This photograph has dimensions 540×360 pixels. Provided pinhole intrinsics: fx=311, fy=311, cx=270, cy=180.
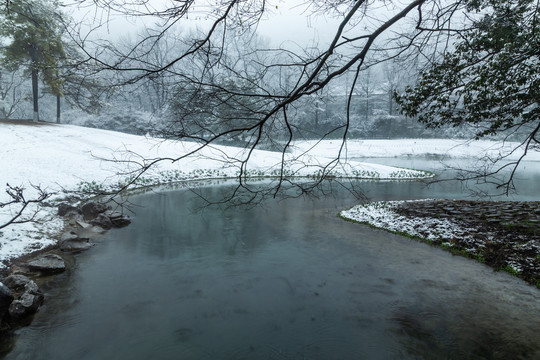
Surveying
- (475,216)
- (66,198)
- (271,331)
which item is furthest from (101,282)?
(475,216)

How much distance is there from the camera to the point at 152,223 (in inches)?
453

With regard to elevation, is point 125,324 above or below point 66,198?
below

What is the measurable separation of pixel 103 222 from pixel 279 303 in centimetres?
772

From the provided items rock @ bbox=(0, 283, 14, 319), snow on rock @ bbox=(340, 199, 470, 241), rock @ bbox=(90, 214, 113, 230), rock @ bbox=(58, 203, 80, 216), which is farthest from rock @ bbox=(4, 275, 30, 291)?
snow on rock @ bbox=(340, 199, 470, 241)

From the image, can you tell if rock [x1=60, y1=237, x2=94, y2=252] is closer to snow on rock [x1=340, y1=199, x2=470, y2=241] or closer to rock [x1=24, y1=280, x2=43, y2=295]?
rock [x1=24, y1=280, x2=43, y2=295]

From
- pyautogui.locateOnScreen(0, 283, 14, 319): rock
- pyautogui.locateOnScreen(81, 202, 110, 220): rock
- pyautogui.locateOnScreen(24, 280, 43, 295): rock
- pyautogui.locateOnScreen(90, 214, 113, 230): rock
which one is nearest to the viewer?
pyautogui.locateOnScreen(0, 283, 14, 319): rock

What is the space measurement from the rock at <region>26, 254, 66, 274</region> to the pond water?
0.30 metres

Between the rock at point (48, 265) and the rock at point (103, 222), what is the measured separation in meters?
3.15

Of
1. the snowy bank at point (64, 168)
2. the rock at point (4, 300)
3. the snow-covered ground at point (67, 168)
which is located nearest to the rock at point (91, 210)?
the snow-covered ground at point (67, 168)

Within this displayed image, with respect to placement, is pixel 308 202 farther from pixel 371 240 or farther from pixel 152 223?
pixel 152 223

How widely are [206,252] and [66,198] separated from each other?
8.47 m

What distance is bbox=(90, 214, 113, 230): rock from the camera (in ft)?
35.3

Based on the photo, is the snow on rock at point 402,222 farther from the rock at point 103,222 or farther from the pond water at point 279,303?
the rock at point 103,222

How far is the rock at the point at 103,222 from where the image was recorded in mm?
10752
